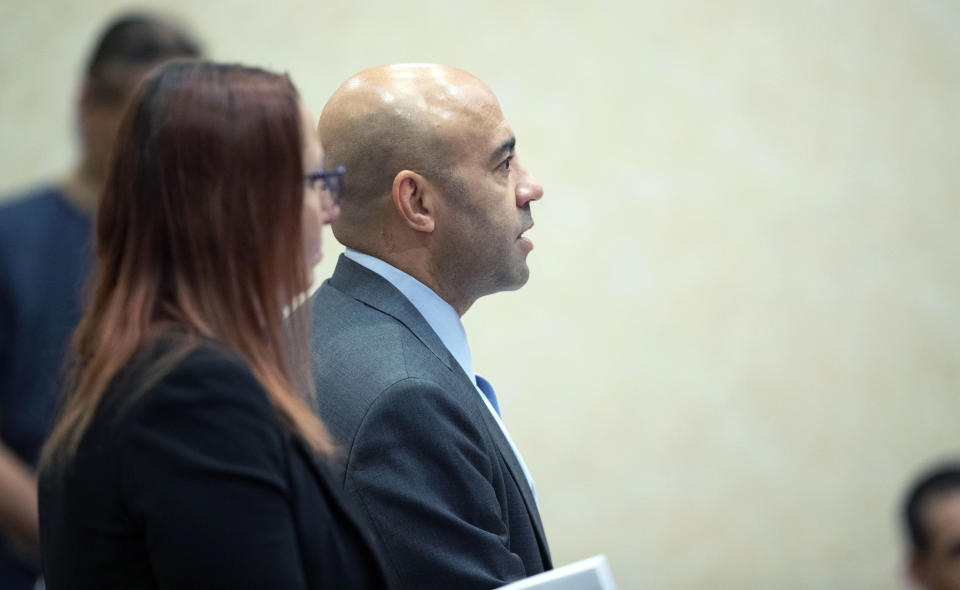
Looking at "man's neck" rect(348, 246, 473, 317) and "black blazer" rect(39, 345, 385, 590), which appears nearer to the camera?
"black blazer" rect(39, 345, 385, 590)

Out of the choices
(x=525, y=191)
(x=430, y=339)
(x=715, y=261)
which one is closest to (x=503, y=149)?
(x=525, y=191)

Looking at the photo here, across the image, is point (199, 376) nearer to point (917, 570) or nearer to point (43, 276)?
point (43, 276)

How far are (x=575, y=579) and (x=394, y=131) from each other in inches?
30.5

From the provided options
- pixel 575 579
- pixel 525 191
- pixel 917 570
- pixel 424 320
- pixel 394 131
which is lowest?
pixel 917 570

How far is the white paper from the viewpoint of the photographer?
1048 mm

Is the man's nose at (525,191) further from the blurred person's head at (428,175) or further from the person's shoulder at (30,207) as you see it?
the person's shoulder at (30,207)

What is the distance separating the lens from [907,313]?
3582 millimetres

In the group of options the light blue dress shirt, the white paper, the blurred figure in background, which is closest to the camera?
the white paper

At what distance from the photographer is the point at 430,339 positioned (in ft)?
5.01

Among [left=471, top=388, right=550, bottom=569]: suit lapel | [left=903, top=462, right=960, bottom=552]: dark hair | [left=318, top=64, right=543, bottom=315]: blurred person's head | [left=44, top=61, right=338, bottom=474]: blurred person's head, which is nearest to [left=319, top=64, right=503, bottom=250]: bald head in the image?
[left=318, top=64, right=543, bottom=315]: blurred person's head

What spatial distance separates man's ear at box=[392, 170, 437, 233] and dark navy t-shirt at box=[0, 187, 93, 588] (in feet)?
1.47

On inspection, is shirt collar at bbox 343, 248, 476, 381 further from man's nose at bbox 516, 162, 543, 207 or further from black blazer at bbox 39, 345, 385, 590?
black blazer at bbox 39, 345, 385, 590

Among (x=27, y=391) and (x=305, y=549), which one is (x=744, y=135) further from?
(x=305, y=549)

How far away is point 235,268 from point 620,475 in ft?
8.26
